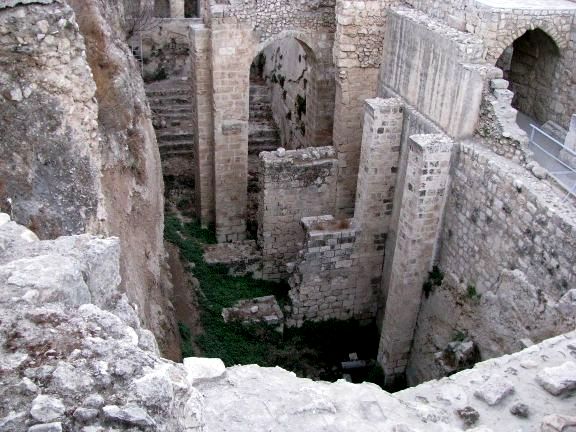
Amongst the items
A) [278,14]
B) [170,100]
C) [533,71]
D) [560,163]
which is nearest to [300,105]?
[278,14]

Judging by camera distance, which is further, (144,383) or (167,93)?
(167,93)

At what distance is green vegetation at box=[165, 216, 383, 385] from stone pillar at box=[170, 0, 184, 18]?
1001 cm

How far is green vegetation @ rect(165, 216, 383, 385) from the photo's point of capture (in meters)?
9.71

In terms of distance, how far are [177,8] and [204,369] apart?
53.9ft

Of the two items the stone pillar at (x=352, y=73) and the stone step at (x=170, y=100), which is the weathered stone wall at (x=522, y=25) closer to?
the stone pillar at (x=352, y=73)

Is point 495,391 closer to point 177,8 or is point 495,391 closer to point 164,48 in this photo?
point 164,48

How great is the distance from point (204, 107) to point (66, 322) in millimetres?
9550

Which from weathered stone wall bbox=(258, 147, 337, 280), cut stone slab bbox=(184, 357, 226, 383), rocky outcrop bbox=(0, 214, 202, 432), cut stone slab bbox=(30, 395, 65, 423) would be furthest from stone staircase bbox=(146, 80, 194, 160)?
cut stone slab bbox=(30, 395, 65, 423)

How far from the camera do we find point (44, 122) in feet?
17.5

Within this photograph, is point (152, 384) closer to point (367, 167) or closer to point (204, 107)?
point (367, 167)

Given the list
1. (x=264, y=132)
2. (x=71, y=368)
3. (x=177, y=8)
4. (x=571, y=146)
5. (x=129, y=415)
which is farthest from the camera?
(x=177, y=8)

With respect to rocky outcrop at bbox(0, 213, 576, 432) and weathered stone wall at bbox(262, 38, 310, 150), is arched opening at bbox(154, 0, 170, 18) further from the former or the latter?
rocky outcrop at bbox(0, 213, 576, 432)

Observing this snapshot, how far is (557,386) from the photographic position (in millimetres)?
4812

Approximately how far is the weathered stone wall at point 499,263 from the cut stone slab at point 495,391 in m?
1.69
